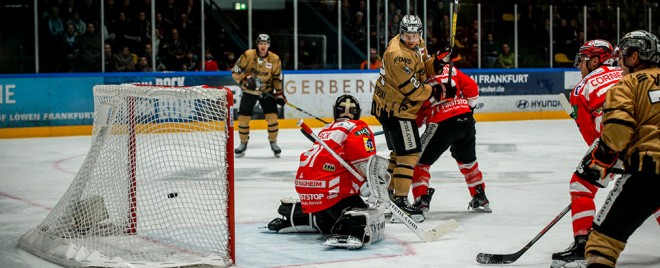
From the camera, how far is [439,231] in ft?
18.8

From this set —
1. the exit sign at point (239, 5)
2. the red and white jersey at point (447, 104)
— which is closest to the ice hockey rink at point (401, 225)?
the red and white jersey at point (447, 104)

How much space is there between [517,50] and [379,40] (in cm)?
270

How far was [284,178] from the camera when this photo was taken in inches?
356

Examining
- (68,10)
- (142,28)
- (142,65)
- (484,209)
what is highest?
(68,10)

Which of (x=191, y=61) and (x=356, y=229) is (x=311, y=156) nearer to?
(x=356, y=229)

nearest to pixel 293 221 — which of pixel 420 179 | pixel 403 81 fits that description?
pixel 403 81

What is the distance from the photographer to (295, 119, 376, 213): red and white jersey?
5520mm

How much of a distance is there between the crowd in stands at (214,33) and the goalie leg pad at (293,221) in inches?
336

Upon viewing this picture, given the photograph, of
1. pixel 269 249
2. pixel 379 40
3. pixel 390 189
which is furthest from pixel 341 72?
pixel 269 249

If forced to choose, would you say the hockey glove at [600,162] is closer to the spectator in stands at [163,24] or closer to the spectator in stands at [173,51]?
the spectator in stands at [173,51]

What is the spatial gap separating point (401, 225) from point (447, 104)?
3.39ft

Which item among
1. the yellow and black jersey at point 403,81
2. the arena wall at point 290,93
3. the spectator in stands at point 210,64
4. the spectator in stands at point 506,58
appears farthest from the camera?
the spectator in stands at point 506,58

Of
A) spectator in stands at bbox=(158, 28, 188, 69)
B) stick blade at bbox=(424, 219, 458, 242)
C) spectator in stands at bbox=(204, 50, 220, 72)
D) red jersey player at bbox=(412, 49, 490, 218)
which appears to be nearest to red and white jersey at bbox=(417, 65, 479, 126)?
red jersey player at bbox=(412, 49, 490, 218)

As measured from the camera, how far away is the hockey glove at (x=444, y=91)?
261 inches
